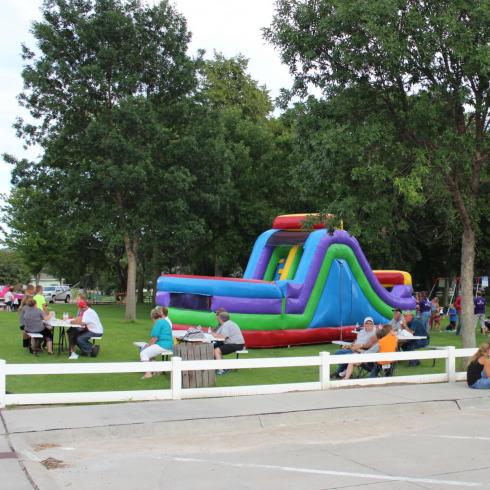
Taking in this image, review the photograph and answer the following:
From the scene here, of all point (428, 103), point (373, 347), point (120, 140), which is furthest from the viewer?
point (120, 140)

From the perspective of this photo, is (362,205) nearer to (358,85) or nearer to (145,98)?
(358,85)

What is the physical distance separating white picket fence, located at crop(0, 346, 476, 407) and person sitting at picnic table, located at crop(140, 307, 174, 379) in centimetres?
170

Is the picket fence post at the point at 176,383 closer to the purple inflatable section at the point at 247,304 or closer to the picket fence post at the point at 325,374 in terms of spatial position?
the picket fence post at the point at 325,374

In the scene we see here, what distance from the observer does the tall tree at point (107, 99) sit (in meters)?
24.9

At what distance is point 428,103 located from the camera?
1308cm

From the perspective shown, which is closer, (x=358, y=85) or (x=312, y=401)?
(x=312, y=401)

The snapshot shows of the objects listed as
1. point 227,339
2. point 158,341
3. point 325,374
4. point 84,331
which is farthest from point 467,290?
point 84,331

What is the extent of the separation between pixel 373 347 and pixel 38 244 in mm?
35359

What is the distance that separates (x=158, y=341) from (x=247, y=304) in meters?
5.19

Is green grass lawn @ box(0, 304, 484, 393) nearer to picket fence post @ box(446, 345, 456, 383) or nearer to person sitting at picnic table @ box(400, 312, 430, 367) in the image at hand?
person sitting at picnic table @ box(400, 312, 430, 367)

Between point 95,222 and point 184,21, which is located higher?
point 184,21

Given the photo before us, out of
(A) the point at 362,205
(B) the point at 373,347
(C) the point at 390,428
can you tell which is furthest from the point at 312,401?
(A) the point at 362,205

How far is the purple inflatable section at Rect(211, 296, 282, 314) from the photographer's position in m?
16.4

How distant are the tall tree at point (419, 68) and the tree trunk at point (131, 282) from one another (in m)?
14.7
